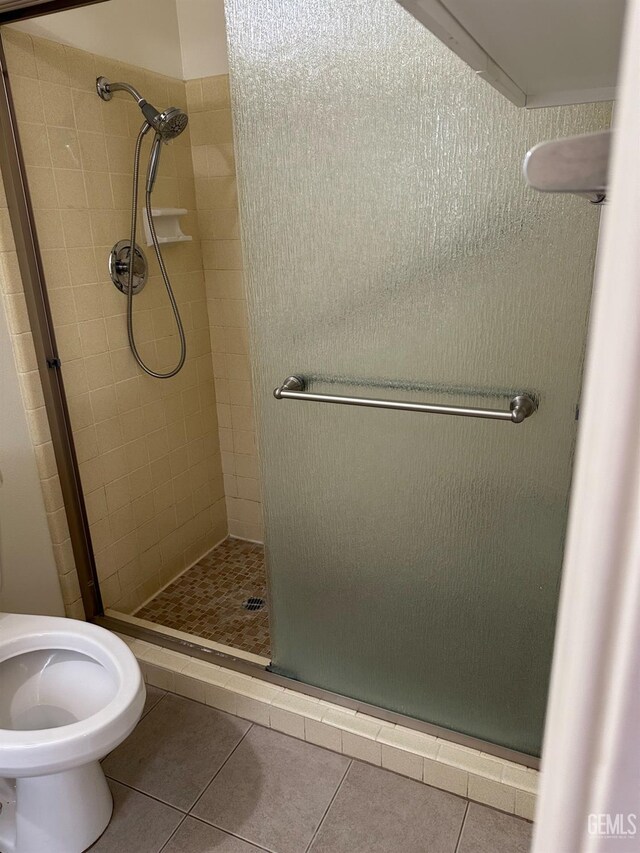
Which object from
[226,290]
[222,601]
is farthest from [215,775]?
[226,290]

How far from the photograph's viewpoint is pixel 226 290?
240 centimetres

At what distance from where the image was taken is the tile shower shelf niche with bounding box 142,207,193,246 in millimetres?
2111

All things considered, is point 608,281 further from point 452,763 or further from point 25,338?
point 25,338

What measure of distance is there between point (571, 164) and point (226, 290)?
222 centimetres

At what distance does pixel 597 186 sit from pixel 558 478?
3.50 feet

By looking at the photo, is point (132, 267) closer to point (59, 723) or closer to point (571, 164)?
point (59, 723)

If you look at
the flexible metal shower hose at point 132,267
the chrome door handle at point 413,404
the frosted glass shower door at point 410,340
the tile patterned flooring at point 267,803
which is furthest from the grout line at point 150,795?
the flexible metal shower hose at point 132,267

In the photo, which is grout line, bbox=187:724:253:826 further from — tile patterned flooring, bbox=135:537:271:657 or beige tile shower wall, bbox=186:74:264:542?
beige tile shower wall, bbox=186:74:264:542

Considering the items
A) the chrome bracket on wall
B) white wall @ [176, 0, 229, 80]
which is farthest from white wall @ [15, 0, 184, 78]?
the chrome bracket on wall

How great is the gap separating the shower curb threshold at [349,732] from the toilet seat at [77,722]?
0.39m

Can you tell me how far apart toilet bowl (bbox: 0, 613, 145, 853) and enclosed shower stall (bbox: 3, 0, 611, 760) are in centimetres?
46

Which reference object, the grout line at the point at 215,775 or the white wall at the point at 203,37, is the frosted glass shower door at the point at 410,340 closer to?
the grout line at the point at 215,775

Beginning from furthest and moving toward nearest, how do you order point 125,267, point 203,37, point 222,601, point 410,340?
point 222,601, point 203,37, point 125,267, point 410,340

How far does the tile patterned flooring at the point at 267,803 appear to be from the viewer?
1.41 meters
